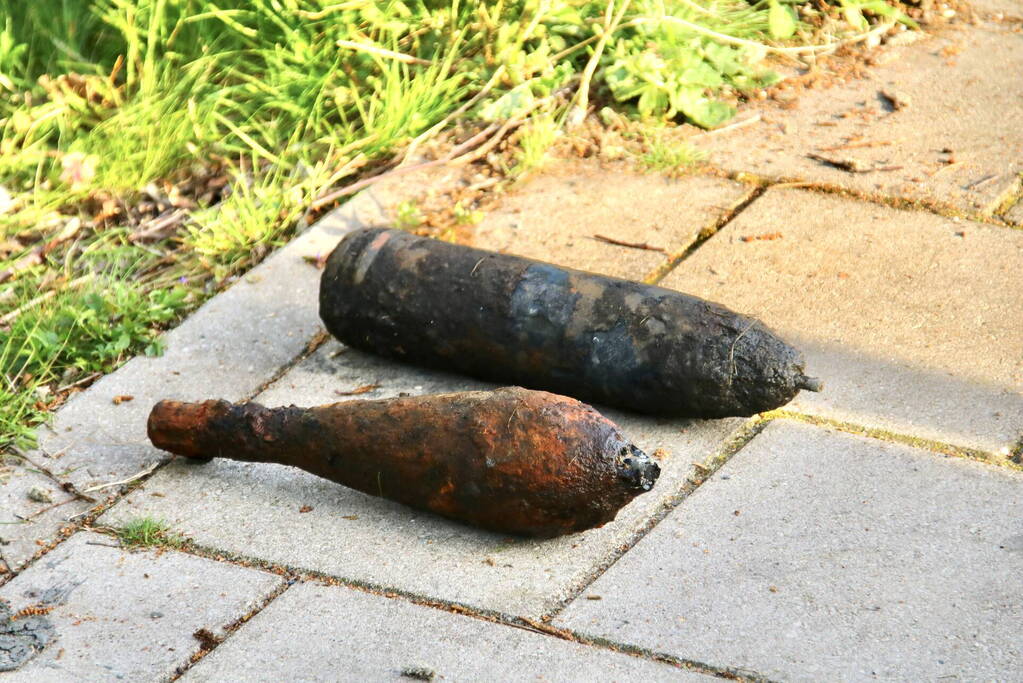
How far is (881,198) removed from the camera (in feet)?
12.1

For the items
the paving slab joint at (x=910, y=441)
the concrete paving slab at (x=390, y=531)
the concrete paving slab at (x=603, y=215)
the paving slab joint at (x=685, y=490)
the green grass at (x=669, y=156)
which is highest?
the green grass at (x=669, y=156)

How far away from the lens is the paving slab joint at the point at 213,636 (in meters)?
2.17

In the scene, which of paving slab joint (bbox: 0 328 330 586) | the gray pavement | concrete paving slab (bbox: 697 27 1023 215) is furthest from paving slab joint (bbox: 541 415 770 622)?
concrete paving slab (bbox: 697 27 1023 215)

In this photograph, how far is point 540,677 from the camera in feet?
6.83

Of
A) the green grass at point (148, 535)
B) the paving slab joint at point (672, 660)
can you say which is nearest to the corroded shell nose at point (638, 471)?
the paving slab joint at point (672, 660)

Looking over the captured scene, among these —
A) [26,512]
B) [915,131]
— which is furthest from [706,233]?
[26,512]

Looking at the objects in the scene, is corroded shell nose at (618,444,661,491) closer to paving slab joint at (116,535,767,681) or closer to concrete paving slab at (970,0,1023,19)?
paving slab joint at (116,535,767,681)

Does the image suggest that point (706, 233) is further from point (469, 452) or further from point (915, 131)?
point (469, 452)

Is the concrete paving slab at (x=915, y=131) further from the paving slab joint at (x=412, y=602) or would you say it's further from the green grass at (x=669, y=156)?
the paving slab joint at (x=412, y=602)

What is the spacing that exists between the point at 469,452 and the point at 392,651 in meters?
0.40

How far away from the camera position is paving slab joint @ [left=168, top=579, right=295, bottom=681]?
7.11 ft

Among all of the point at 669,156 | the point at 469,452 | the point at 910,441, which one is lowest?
the point at 910,441

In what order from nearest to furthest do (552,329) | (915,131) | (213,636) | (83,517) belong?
(213,636) < (83,517) < (552,329) < (915,131)

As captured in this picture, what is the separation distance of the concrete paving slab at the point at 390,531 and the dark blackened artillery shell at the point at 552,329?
0.40 ft
